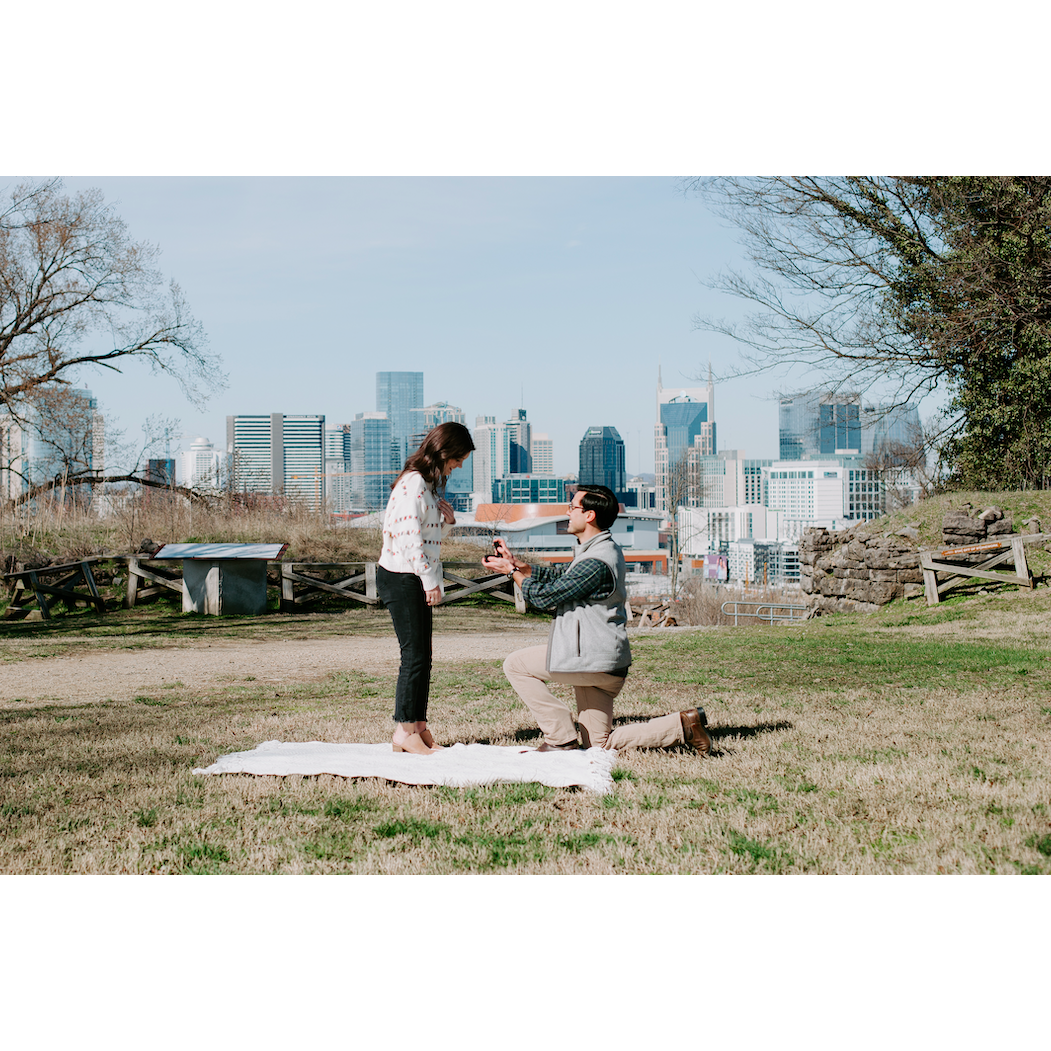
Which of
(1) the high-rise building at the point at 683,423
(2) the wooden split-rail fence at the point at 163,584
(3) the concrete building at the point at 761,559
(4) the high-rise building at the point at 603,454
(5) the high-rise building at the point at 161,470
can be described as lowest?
(3) the concrete building at the point at 761,559

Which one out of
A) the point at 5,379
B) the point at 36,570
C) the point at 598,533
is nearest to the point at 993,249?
the point at 598,533

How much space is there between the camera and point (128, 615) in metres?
14.7

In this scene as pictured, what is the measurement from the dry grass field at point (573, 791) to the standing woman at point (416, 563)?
1.77 feet

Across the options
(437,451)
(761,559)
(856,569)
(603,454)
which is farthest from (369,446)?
(437,451)

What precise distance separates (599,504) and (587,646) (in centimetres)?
68

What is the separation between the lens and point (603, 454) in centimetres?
10356

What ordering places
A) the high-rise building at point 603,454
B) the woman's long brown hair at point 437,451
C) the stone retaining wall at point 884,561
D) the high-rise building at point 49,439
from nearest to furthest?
the woman's long brown hair at point 437,451 → the stone retaining wall at point 884,561 → the high-rise building at point 49,439 → the high-rise building at point 603,454

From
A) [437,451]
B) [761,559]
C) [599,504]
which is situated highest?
[437,451]

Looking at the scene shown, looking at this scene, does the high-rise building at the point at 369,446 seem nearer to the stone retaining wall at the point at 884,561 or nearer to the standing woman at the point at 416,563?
the stone retaining wall at the point at 884,561

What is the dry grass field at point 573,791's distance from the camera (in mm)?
3289

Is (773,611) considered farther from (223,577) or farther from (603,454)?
(603,454)

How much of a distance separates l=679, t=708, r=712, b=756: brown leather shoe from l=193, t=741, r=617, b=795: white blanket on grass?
363 millimetres

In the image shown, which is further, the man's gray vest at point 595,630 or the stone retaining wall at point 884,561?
the stone retaining wall at point 884,561

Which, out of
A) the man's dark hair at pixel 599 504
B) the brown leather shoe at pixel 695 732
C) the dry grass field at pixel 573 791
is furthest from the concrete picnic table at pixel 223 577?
the brown leather shoe at pixel 695 732
